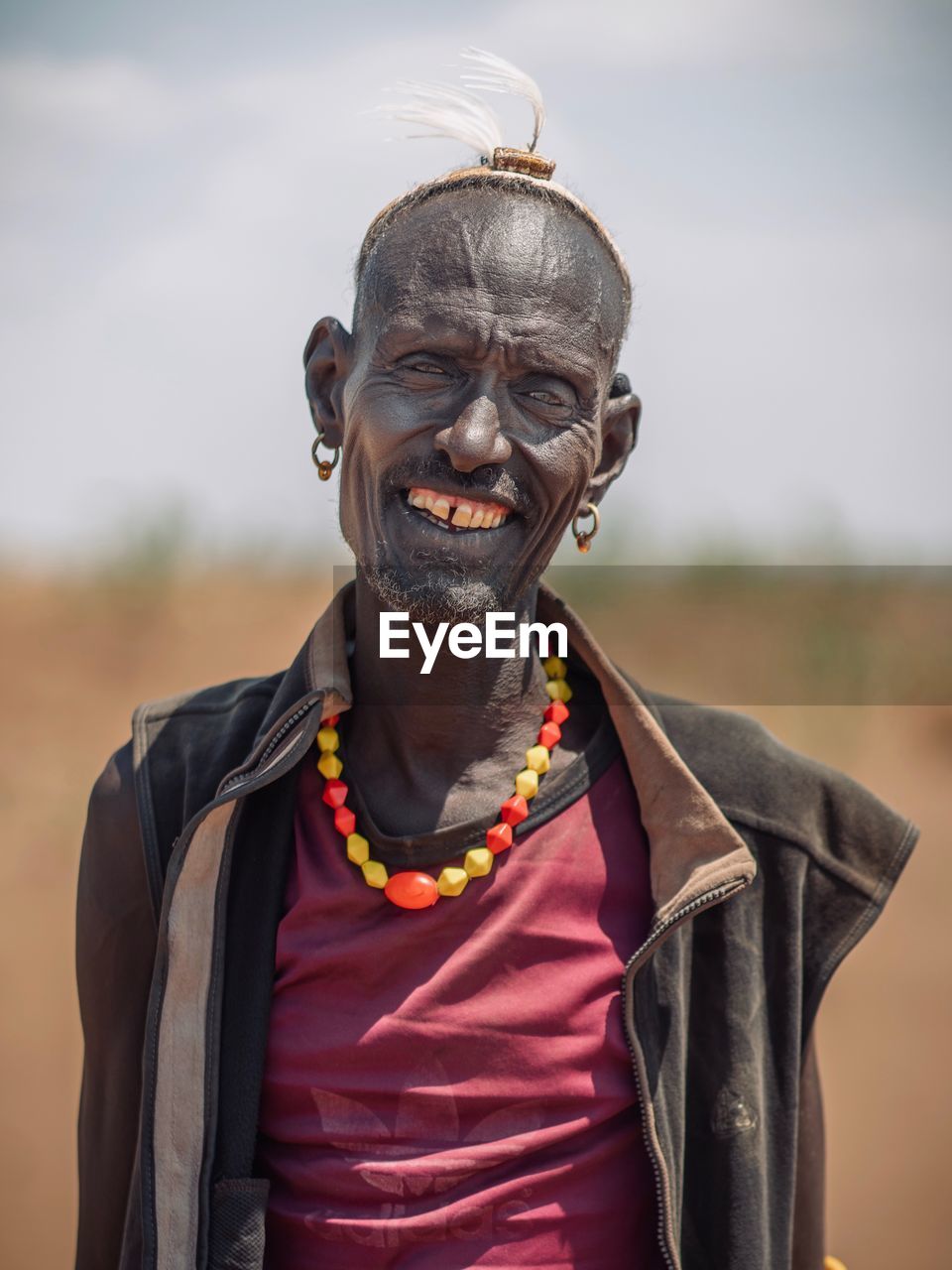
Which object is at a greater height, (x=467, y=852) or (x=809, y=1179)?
(x=467, y=852)

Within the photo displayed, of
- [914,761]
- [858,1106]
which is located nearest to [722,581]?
[914,761]

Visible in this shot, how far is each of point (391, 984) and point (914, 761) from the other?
912cm

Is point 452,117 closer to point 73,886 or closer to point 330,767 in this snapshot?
point 330,767

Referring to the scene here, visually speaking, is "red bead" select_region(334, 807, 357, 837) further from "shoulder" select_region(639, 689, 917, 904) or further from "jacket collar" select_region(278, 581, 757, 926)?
"shoulder" select_region(639, 689, 917, 904)

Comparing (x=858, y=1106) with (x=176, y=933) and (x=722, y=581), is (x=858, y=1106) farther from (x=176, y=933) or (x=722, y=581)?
(x=722, y=581)

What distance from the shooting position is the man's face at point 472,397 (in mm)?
1975

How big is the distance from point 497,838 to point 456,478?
1.92 feet

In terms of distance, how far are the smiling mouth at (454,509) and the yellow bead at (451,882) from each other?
1.81 ft

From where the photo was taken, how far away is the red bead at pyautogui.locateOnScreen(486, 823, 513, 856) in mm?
2002

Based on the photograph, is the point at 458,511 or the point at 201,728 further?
the point at 201,728

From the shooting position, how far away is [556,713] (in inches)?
87.3

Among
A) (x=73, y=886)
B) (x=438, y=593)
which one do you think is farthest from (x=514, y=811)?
(x=73, y=886)

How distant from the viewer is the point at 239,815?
2000 millimetres

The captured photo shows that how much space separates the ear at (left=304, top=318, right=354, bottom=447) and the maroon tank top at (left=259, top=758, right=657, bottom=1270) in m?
0.79
